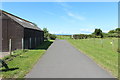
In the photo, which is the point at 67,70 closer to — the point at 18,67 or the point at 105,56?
the point at 18,67

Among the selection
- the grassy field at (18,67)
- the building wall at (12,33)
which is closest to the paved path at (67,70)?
the grassy field at (18,67)

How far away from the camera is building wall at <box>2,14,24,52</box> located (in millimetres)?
16516

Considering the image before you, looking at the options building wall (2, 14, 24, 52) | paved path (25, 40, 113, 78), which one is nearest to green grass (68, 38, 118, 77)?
paved path (25, 40, 113, 78)

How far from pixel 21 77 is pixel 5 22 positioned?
12557 millimetres

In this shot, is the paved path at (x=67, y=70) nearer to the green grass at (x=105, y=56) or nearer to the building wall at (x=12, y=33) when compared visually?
the green grass at (x=105, y=56)

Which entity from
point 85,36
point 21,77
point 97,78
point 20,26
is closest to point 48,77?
point 21,77

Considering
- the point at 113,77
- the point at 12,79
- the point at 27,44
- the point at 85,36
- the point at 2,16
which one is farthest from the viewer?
the point at 85,36

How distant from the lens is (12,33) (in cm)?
1672

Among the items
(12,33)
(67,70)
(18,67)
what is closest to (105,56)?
(67,70)

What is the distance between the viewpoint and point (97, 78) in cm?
555

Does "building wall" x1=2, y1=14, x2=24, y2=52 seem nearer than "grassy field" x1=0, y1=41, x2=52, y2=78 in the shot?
No

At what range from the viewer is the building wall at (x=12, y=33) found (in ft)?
54.2

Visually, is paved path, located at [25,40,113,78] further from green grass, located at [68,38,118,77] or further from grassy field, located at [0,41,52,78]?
green grass, located at [68,38,118,77]

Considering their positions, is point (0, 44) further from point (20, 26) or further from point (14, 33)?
point (20, 26)
